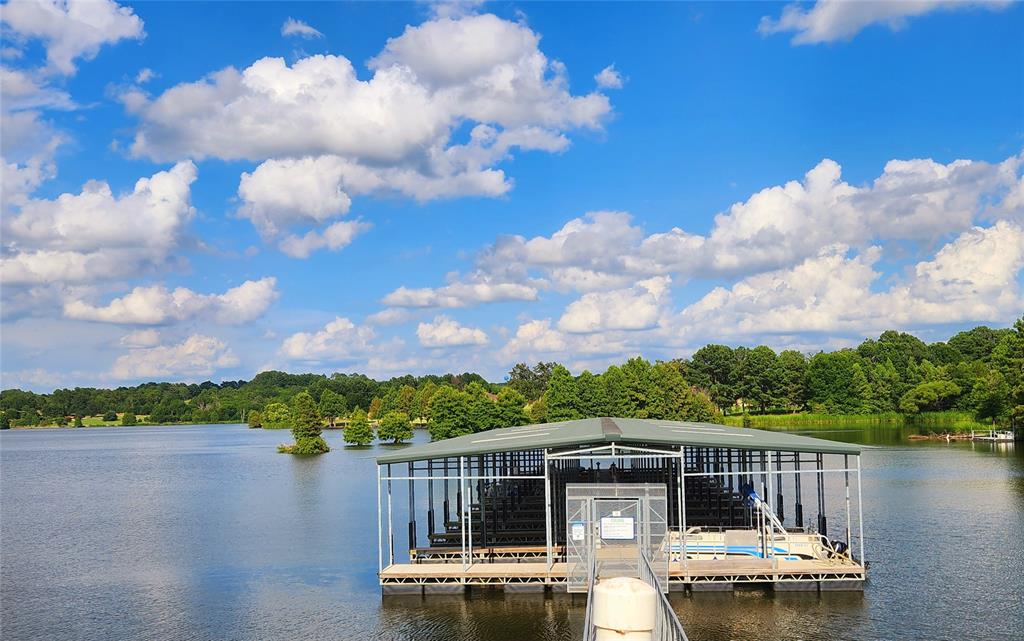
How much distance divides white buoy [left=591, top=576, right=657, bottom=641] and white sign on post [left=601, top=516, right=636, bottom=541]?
1331cm

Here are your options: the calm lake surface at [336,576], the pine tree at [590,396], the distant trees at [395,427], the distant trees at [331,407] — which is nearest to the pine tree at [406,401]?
the distant trees at [331,407]

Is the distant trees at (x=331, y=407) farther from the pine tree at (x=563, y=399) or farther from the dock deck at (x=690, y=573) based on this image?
the dock deck at (x=690, y=573)

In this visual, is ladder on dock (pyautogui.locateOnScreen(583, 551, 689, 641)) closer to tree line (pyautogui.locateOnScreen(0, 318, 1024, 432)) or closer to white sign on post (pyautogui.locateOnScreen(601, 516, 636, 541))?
white sign on post (pyautogui.locateOnScreen(601, 516, 636, 541))

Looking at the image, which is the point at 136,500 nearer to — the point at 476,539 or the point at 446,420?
the point at 476,539

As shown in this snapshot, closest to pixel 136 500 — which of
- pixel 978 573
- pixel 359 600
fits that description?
pixel 359 600

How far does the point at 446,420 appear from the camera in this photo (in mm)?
89875

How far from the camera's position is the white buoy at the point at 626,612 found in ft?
32.6

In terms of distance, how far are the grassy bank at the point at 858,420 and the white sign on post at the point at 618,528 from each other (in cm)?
7787

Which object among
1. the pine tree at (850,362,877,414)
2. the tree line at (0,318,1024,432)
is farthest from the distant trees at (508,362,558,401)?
the pine tree at (850,362,877,414)

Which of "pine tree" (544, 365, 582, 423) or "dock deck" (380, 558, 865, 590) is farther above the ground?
"pine tree" (544, 365, 582, 423)

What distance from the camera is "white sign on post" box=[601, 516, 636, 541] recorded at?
2325 cm

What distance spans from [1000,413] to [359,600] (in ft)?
256

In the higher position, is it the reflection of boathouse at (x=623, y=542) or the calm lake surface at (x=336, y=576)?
the reflection of boathouse at (x=623, y=542)

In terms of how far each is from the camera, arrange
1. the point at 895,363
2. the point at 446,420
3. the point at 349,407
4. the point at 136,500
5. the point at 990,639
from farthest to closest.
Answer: the point at 349,407
the point at 895,363
the point at 446,420
the point at 136,500
the point at 990,639
